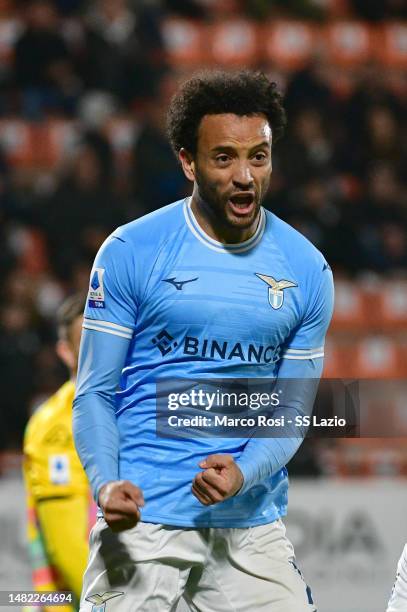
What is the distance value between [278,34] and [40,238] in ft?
10.5

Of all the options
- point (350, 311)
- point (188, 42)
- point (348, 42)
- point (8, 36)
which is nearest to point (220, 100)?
point (350, 311)

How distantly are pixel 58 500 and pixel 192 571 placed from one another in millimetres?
1611

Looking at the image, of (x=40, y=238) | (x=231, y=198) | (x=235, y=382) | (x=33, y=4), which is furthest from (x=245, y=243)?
(x=33, y=4)

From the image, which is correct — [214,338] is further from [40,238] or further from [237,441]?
[40,238]

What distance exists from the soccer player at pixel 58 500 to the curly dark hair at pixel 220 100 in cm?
171

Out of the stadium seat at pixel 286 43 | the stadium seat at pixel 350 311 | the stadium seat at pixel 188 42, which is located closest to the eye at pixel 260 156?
Result: the stadium seat at pixel 350 311

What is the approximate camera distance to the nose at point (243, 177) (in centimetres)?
279

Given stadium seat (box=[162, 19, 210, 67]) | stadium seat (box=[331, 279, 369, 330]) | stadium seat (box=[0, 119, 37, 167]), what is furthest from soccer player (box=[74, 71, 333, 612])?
stadium seat (box=[162, 19, 210, 67])

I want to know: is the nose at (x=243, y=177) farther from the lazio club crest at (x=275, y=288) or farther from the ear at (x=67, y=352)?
the ear at (x=67, y=352)

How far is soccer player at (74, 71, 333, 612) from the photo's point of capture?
8.97 ft

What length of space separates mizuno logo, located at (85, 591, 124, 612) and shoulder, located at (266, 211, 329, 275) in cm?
89

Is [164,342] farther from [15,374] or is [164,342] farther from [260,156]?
[15,374]

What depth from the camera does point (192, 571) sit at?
282 cm

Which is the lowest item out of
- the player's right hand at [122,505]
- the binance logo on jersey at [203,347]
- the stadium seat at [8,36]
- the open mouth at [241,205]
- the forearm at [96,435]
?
the player's right hand at [122,505]
